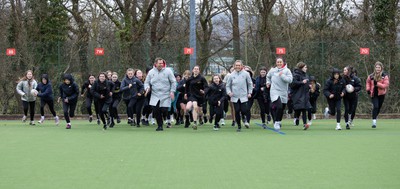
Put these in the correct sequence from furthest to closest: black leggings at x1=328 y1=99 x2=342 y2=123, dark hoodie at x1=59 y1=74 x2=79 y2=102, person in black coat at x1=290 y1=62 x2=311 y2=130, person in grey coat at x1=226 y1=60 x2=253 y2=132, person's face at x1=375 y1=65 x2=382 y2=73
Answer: dark hoodie at x1=59 y1=74 x2=79 y2=102
person's face at x1=375 y1=65 x2=382 y2=73
black leggings at x1=328 y1=99 x2=342 y2=123
person in black coat at x1=290 y1=62 x2=311 y2=130
person in grey coat at x1=226 y1=60 x2=253 y2=132

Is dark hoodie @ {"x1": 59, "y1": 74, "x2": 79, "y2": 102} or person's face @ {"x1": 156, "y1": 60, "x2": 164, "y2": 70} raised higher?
person's face @ {"x1": 156, "y1": 60, "x2": 164, "y2": 70}

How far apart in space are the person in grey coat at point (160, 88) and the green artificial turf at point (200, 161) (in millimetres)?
2368

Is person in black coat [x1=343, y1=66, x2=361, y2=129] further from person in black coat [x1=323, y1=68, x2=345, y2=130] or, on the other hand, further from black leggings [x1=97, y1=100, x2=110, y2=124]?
black leggings [x1=97, y1=100, x2=110, y2=124]

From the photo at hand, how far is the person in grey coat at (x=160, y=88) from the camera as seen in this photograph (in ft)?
61.7

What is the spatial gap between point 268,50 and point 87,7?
1960cm

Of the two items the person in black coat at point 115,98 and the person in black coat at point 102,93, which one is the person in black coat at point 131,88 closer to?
the person in black coat at point 115,98

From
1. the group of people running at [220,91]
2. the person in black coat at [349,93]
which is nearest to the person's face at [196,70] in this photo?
the group of people running at [220,91]

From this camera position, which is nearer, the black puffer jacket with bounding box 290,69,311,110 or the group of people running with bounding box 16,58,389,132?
the group of people running with bounding box 16,58,389,132

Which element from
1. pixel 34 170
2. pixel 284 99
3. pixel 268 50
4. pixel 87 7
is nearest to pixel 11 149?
pixel 34 170

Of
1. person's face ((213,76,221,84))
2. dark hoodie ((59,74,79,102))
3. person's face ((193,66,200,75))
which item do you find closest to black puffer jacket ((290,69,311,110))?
person's face ((193,66,200,75))

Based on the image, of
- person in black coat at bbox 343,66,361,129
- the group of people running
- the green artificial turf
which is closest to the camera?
the green artificial turf

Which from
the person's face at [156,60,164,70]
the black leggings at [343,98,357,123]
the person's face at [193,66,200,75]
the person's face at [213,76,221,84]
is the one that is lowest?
the black leggings at [343,98,357,123]

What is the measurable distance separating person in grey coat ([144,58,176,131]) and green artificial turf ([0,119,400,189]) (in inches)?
93.2

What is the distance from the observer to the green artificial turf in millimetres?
8609
